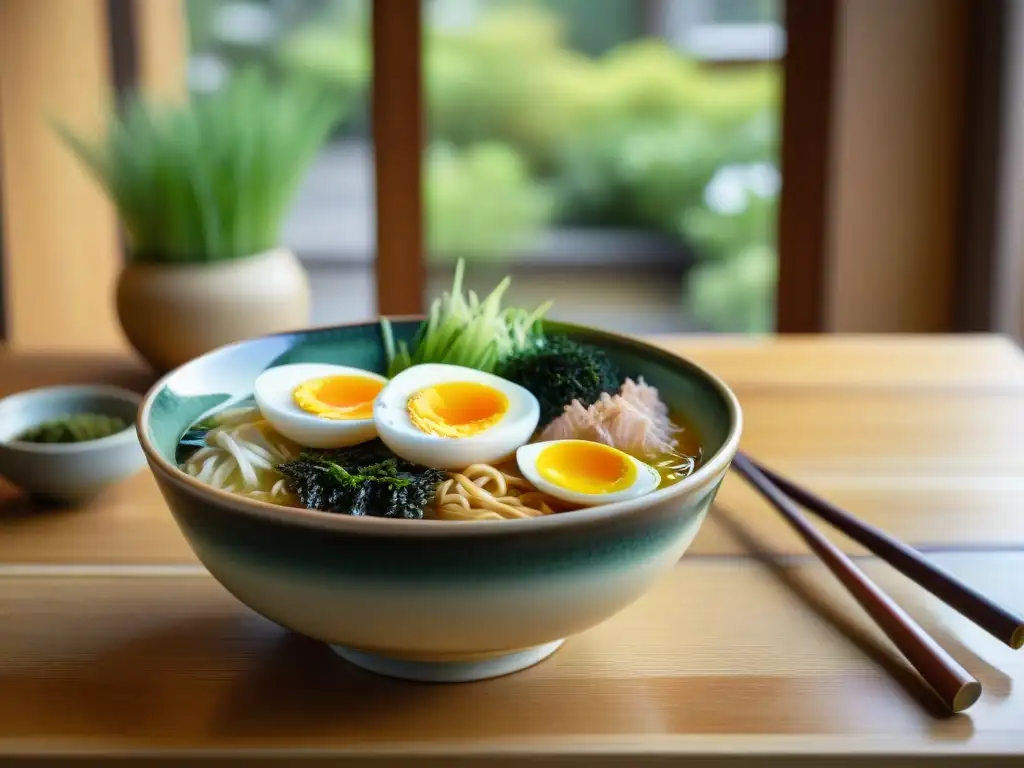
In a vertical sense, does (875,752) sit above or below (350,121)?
below

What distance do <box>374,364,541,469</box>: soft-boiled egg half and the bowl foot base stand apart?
17 cm

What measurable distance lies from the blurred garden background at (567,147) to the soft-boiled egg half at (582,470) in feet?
5.72

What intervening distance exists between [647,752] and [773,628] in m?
0.21

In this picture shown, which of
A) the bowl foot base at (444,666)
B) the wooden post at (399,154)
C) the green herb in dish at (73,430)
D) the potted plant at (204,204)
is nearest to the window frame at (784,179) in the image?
the wooden post at (399,154)

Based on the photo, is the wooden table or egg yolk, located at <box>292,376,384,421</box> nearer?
the wooden table

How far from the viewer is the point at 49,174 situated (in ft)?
9.00

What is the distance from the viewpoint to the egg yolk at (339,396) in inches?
40.6

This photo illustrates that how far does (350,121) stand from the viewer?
269cm

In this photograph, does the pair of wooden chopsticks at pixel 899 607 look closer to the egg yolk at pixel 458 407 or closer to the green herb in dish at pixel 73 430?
the egg yolk at pixel 458 407

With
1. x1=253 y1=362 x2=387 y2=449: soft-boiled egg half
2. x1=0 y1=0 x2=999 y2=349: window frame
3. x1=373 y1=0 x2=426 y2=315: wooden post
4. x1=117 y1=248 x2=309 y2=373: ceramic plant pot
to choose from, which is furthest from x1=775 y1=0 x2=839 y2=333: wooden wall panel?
x1=253 y1=362 x2=387 y2=449: soft-boiled egg half

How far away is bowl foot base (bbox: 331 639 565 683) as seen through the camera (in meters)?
0.85

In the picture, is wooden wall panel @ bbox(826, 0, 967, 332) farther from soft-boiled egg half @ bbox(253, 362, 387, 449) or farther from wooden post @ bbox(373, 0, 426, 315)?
soft-boiled egg half @ bbox(253, 362, 387, 449)

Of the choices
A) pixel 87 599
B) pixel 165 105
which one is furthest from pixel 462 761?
pixel 165 105

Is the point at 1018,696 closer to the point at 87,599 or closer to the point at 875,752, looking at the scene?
the point at 875,752
